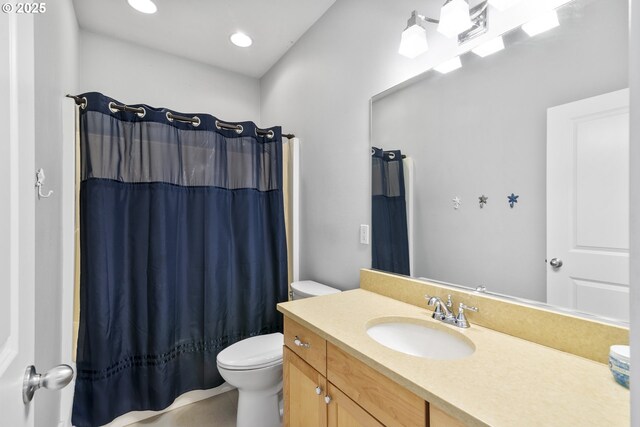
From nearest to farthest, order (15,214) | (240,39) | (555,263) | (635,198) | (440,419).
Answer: (635,198) < (15,214) < (440,419) < (555,263) < (240,39)

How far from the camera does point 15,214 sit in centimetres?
55

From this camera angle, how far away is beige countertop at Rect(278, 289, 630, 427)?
0.61m

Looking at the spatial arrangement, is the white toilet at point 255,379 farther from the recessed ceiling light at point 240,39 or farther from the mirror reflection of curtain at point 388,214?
the recessed ceiling light at point 240,39

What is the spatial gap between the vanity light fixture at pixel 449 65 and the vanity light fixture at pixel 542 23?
249 mm

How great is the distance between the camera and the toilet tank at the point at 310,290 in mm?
1827

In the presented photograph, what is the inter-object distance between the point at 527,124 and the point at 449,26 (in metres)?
0.49

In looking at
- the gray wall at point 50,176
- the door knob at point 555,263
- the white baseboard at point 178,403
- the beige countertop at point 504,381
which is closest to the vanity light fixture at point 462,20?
the door knob at point 555,263

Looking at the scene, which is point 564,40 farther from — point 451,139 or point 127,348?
point 127,348

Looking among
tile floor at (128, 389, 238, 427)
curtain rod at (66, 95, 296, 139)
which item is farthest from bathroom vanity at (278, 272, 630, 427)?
curtain rod at (66, 95, 296, 139)

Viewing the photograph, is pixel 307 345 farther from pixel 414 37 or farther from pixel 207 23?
pixel 207 23

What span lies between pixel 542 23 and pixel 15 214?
1.51 meters

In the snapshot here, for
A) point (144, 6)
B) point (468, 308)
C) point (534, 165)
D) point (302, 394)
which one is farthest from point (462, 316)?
point (144, 6)

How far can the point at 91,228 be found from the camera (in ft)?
5.46

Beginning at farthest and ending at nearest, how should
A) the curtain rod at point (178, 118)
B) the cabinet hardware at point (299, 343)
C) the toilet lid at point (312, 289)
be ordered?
the toilet lid at point (312, 289), the curtain rod at point (178, 118), the cabinet hardware at point (299, 343)
